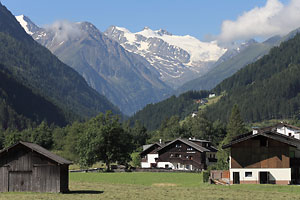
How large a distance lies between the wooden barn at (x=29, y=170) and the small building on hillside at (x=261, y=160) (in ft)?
83.9

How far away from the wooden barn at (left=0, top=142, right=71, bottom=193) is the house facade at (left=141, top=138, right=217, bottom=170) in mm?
74823

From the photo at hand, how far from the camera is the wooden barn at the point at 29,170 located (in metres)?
64.2

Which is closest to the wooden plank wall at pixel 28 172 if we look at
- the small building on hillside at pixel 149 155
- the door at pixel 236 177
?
the door at pixel 236 177

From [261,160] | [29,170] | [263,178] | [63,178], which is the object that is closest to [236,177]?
[263,178]

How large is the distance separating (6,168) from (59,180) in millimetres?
6746

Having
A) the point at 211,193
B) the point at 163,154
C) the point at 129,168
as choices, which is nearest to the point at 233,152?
the point at 211,193

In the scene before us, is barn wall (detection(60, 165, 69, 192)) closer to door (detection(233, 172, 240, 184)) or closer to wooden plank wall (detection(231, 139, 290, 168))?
wooden plank wall (detection(231, 139, 290, 168))

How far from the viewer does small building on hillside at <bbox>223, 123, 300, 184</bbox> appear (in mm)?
75000

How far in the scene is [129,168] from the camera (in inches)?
4796

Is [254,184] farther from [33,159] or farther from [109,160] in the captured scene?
[109,160]

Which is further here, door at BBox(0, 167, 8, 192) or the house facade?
the house facade

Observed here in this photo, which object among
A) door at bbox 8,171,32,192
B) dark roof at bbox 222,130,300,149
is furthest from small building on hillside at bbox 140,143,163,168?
door at bbox 8,171,32,192

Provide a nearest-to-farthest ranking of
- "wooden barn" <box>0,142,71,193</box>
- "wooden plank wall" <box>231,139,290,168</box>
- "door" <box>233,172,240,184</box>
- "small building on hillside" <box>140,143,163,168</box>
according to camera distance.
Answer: "wooden barn" <box>0,142,71,193</box> < "wooden plank wall" <box>231,139,290,168</box> < "door" <box>233,172,240,184</box> < "small building on hillside" <box>140,143,163,168</box>

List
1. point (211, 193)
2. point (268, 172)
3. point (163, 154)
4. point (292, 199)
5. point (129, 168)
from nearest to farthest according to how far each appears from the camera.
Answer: point (292, 199)
point (211, 193)
point (268, 172)
point (129, 168)
point (163, 154)
